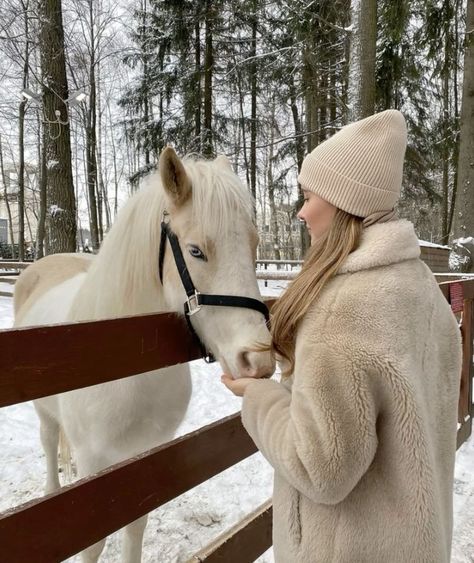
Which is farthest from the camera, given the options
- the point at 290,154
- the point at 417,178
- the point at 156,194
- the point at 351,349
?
the point at 290,154

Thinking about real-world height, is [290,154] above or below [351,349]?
above

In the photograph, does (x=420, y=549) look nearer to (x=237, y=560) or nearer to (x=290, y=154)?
(x=237, y=560)

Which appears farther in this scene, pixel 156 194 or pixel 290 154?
pixel 290 154

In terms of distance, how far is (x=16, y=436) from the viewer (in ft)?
12.0

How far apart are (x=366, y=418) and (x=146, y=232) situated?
3.88 feet

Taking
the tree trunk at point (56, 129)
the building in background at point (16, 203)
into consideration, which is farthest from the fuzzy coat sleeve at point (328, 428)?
the building in background at point (16, 203)

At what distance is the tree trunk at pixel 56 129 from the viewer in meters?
7.11

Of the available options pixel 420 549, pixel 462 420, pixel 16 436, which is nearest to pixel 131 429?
pixel 420 549

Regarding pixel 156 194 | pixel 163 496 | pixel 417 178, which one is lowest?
pixel 163 496

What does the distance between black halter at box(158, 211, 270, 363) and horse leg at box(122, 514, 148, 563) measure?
107 centimetres

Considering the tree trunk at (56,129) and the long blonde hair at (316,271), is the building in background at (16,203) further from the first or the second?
the long blonde hair at (316,271)

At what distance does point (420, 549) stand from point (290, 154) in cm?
1325

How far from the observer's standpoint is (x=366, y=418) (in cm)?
84

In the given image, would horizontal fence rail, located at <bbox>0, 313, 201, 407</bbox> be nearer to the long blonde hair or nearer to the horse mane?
the horse mane
